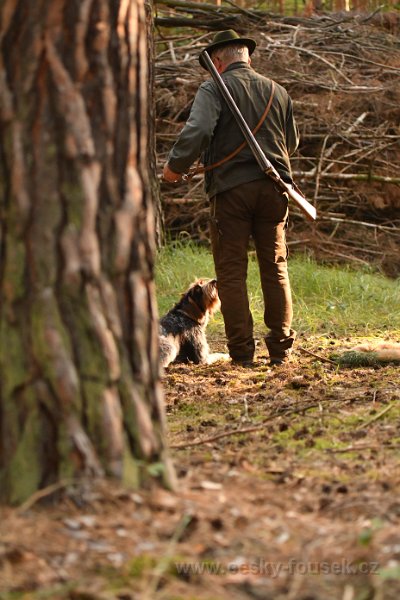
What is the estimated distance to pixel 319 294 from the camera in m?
10.5

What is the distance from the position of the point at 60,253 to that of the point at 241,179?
440 centimetres

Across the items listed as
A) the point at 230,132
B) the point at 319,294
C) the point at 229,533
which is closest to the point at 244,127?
the point at 230,132

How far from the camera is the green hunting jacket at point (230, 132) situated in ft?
23.8

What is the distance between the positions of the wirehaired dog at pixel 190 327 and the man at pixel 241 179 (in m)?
0.49

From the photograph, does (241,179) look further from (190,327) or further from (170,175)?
(190,327)

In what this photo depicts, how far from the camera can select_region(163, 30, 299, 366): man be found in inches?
290

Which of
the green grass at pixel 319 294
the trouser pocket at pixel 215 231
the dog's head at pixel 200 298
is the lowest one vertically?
the green grass at pixel 319 294

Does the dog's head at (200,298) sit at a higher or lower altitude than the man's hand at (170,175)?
lower

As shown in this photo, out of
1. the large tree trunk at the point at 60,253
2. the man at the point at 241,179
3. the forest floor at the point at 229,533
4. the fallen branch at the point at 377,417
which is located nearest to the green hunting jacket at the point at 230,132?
the man at the point at 241,179

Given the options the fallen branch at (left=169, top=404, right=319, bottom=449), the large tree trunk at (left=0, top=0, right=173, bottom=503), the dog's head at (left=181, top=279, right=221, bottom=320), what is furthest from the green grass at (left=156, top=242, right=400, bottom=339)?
the large tree trunk at (left=0, top=0, right=173, bottom=503)

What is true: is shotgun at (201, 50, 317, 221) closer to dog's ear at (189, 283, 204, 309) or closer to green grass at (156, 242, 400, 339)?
dog's ear at (189, 283, 204, 309)

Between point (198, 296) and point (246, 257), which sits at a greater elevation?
point (246, 257)

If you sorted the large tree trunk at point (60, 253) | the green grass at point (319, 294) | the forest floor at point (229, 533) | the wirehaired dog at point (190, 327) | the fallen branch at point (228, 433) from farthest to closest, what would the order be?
the green grass at point (319, 294), the wirehaired dog at point (190, 327), the fallen branch at point (228, 433), the large tree trunk at point (60, 253), the forest floor at point (229, 533)

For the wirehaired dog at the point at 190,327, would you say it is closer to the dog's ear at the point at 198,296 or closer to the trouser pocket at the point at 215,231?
the dog's ear at the point at 198,296
